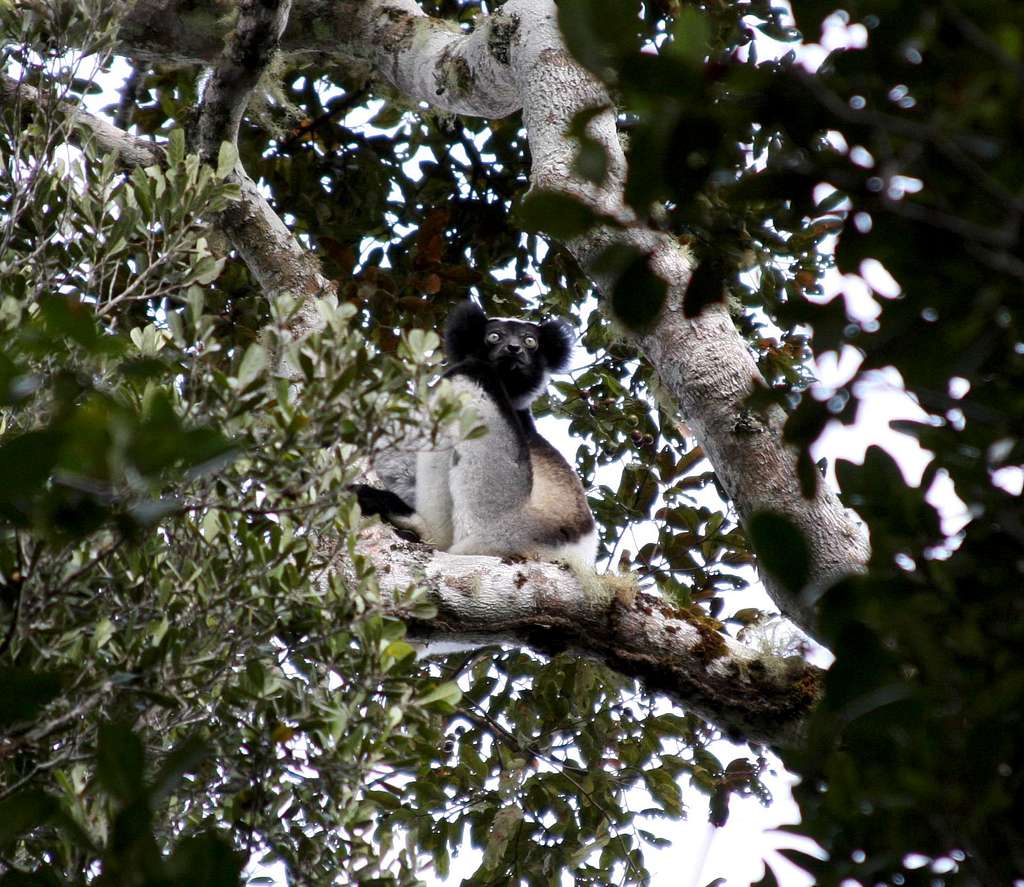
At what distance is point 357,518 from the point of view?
2449mm

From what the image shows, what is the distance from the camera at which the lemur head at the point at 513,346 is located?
19.4 ft

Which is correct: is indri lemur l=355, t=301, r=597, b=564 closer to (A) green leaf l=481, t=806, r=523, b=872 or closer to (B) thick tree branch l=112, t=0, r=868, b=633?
(A) green leaf l=481, t=806, r=523, b=872

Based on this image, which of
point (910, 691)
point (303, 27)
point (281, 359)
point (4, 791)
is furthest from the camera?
point (303, 27)

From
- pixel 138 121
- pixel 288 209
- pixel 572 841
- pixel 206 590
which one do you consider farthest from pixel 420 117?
pixel 206 590

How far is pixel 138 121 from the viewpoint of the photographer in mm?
6281

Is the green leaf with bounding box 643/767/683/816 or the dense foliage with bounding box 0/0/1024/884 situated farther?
the green leaf with bounding box 643/767/683/816

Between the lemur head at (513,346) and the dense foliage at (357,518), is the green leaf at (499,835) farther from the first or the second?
the lemur head at (513,346)

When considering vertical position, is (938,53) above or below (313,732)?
above

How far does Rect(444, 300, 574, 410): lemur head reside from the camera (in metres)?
5.90

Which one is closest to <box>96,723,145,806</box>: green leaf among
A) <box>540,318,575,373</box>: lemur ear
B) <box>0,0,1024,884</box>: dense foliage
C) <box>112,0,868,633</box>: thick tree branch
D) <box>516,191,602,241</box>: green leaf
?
<box>0,0,1024,884</box>: dense foliage

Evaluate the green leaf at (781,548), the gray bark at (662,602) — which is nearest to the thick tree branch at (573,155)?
the gray bark at (662,602)

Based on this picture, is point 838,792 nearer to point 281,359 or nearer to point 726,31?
point 281,359

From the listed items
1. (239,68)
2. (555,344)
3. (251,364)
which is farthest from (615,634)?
(239,68)

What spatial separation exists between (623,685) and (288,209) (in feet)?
11.4
